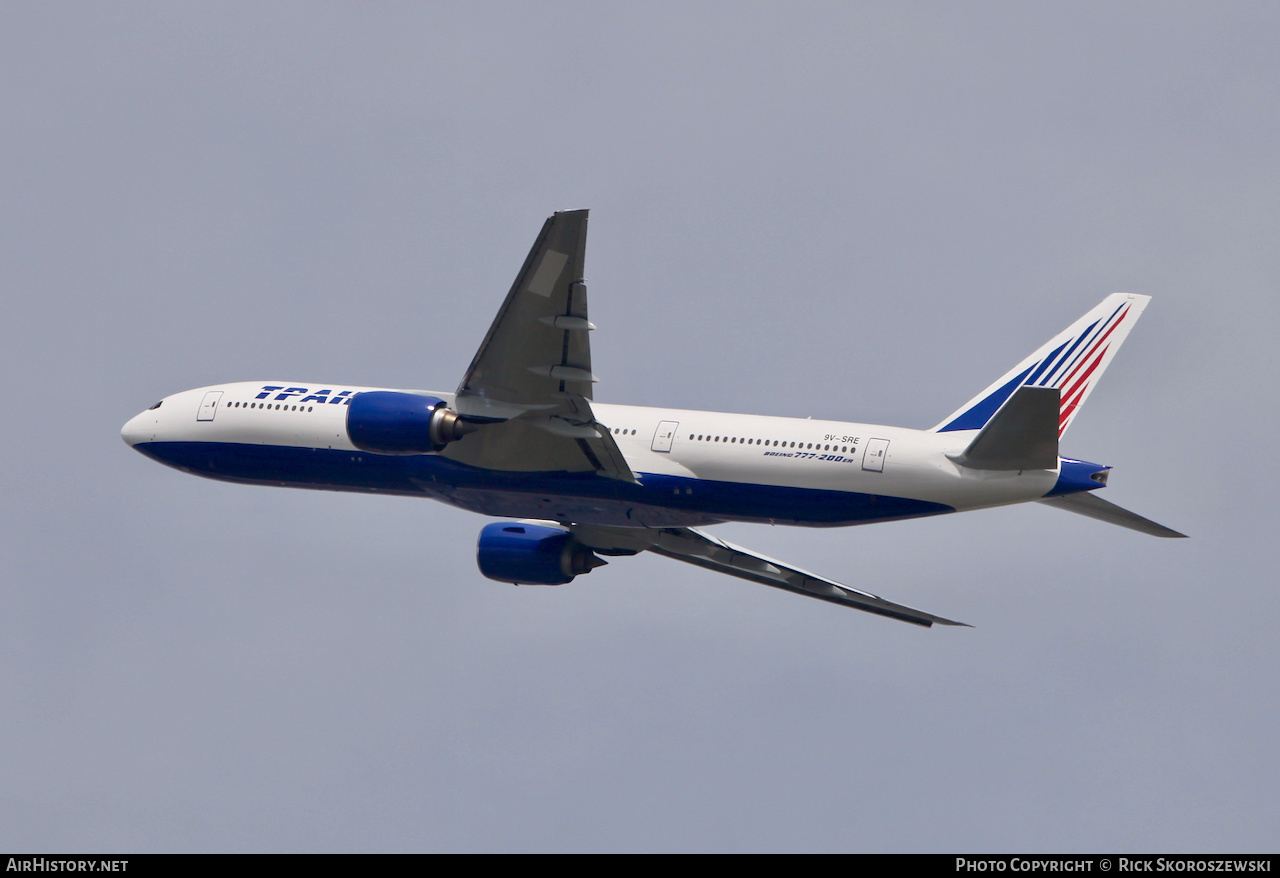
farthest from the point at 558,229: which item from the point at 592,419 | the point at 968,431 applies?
the point at 968,431

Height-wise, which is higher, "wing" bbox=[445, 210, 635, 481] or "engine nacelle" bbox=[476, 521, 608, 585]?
"wing" bbox=[445, 210, 635, 481]

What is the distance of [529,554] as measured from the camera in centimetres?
4506

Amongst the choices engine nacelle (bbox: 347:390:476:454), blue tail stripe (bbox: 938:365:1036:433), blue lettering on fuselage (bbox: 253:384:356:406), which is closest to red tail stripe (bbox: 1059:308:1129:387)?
blue tail stripe (bbox: 938:365:1036:433)

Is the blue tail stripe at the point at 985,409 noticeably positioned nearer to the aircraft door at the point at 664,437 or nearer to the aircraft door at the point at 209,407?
the aircraft door at the point at 664,437

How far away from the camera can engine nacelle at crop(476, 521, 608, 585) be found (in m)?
45.1

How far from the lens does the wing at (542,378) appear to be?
34.4 m

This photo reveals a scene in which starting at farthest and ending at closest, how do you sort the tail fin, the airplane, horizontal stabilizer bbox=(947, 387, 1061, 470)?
1. the tail fin
2. the airplane
3. horizontal stabilizer bbox=(947, 387, 1061, 470)

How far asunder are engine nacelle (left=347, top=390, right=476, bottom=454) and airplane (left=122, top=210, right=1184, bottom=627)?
44 millimetres

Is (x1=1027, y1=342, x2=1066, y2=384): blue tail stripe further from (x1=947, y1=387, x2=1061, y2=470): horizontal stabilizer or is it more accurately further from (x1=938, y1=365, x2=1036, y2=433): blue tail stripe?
(x1=947, y1=387, x2=1061, y2=470): horizontal stabilizer

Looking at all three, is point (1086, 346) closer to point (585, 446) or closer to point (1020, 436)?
point (1020, 436)

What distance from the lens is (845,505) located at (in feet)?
126

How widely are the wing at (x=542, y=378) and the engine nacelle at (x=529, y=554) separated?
18.8 ft

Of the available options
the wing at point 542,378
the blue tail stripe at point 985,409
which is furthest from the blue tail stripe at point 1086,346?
the wing at point 542,378
